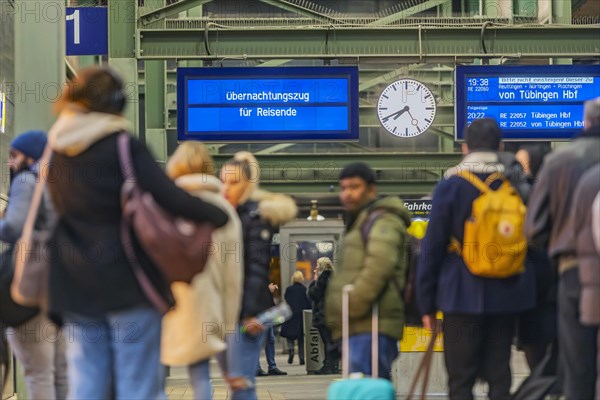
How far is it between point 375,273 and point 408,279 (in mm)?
606

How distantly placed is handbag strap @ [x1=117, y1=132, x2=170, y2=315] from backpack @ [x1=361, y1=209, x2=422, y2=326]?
2457 millimetres

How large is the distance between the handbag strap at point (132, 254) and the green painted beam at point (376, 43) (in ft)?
41.2

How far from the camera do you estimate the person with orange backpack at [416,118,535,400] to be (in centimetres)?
822

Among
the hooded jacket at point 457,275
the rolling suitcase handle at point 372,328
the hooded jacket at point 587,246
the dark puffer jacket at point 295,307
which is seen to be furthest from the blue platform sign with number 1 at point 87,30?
the hooded jacket at point 587,246

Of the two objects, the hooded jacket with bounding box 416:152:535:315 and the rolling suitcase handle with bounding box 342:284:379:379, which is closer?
the hooded jacket with bounding box 416:152:535:315

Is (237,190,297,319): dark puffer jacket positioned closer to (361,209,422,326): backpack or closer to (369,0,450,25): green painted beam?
(361,209,422,326): backpack

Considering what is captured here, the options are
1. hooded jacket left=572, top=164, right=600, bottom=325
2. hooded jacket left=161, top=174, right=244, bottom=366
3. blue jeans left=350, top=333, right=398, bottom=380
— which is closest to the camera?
hooded jacket left=572, top=164, right=600, bottom=325

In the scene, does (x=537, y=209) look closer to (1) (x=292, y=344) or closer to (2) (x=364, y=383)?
(2) (x=364, y=383)

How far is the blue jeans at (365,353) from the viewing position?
28.0 feet

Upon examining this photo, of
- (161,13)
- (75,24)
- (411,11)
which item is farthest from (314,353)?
(411,11)

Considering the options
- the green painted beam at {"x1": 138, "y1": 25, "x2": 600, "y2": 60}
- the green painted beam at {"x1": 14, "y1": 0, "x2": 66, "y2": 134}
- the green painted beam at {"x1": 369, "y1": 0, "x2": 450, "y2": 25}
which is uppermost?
the green painted beam at {"x1": 369, "y1": 0, "x2": 450, "y2": 25}

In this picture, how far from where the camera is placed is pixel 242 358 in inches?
322

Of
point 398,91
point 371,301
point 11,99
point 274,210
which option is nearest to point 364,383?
point 371,301

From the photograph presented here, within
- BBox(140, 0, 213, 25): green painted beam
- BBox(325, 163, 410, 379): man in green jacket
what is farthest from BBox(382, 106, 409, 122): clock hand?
BBox(325, 163, 410, 379): man in green jacket
